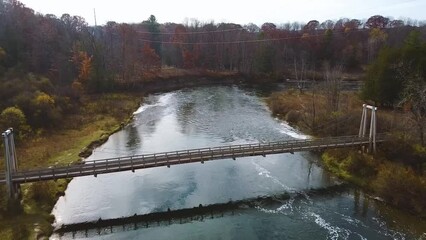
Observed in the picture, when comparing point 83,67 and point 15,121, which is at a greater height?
point 83,67

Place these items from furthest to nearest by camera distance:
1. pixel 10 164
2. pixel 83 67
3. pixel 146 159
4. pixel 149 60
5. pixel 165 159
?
pixel 149 60 < pixel 83 67 < pixel 146 159 < pixel 165 159 < pixel 10 164

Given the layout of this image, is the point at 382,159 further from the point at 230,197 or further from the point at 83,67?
the point at 83,67

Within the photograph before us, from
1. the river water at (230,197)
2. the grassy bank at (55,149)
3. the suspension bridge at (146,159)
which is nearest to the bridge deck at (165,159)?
the suspension bridge at (146,159)

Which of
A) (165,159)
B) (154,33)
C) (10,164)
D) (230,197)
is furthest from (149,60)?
(10,164)

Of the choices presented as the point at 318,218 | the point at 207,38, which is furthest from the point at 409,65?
the point at 207,38

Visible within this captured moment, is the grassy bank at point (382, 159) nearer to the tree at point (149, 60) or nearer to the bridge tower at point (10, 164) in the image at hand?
the bridge tower at point (10, 164)

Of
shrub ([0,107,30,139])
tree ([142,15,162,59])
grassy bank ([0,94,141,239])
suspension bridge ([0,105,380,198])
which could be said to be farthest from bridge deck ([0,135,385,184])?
tree ([142,15,162,59])

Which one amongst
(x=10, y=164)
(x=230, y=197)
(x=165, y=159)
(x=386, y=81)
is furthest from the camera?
(x=386, y=81)
